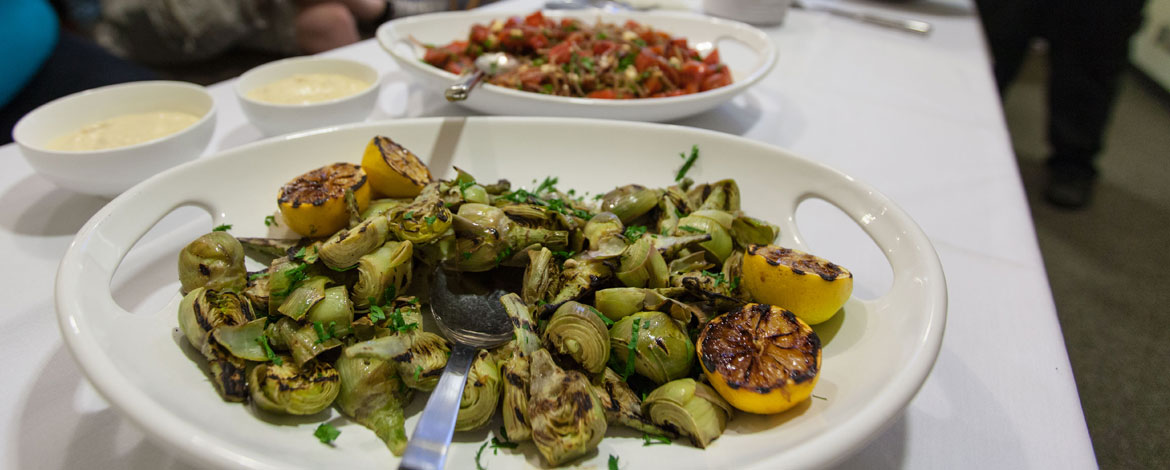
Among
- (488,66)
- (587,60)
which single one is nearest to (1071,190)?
(587,60)

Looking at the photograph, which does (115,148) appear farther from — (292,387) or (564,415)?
(564,415)

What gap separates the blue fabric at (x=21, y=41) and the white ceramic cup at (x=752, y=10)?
8.36 ft

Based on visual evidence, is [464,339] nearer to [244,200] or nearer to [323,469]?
[323,469]

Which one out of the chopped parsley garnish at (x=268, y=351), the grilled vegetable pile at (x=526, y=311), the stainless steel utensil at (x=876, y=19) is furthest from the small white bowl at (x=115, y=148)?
the stainless steel utensil at (x=876, y=19)

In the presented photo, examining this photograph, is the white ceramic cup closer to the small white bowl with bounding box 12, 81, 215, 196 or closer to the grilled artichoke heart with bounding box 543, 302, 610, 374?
the small white bowl with bounding box 12, 81, 215, 196

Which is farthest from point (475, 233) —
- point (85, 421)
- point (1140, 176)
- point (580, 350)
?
point (1140, 176)

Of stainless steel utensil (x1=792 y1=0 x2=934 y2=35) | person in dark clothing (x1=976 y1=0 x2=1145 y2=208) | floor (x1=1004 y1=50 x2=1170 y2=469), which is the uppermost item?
stainless steel utensil (x1=792 y1=0 x2=934 y2=35)

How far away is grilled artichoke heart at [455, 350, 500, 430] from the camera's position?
0.73 m

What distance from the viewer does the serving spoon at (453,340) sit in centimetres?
64

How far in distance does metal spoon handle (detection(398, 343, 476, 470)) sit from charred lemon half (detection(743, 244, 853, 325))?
0.43 meters

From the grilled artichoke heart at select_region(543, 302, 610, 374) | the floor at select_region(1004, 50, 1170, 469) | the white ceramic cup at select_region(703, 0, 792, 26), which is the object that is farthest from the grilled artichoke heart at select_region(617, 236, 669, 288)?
the white ceramic cup at select_region(703, 0, 792, 26)

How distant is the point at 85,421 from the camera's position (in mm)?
809

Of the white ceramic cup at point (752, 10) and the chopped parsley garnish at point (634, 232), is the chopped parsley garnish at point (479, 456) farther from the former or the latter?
the white ceramic cup at point (752, 10)

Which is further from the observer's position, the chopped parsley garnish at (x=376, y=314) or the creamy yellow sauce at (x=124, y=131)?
the creamy yellow sauce at (x=124, y=131)
